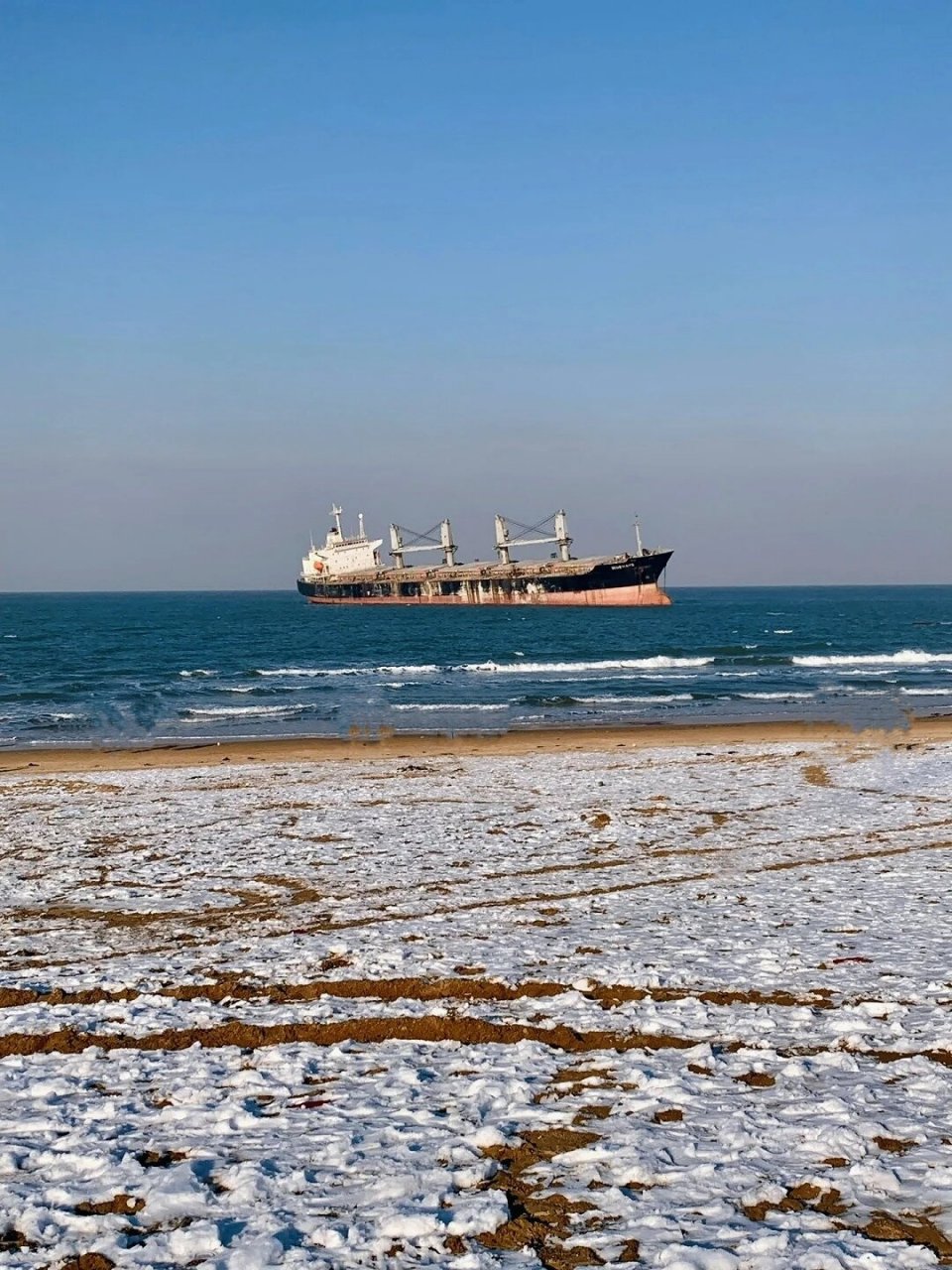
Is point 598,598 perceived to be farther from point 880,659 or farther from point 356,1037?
point 356,1037

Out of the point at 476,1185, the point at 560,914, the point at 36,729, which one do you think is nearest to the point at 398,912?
the point at 560,914

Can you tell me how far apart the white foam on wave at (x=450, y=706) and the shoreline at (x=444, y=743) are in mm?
6438

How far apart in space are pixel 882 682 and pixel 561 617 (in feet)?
210

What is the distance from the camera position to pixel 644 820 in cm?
1753

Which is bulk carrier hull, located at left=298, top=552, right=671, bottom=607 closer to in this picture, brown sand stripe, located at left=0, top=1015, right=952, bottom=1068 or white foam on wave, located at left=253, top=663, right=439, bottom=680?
white foam on wave, located at left=253, top=663, right=439, bottom=680

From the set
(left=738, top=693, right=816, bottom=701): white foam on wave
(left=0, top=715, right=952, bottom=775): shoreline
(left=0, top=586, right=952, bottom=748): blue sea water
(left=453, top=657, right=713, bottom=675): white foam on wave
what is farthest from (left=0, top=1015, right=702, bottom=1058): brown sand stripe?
(left=453, top=657, right=713, bottom=675): white foam on wave

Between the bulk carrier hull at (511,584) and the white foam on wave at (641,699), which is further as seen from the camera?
the bulk carrier hull at (511,584)

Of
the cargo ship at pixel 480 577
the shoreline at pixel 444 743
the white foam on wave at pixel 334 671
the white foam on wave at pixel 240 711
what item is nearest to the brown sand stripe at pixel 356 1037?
the shoreline at pixel 444 743

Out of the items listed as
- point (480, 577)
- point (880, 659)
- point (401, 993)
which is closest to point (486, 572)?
point (480, 577)

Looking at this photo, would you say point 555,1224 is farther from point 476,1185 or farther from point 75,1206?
point 75,1206

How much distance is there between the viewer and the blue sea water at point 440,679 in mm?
36438

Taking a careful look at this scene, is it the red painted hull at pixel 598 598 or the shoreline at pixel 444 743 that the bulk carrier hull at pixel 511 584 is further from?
the shoreline at pixel 444 743

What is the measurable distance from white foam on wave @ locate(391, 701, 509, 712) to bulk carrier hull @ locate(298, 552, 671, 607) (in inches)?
3487

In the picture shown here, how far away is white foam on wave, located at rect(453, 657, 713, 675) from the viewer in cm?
5450
